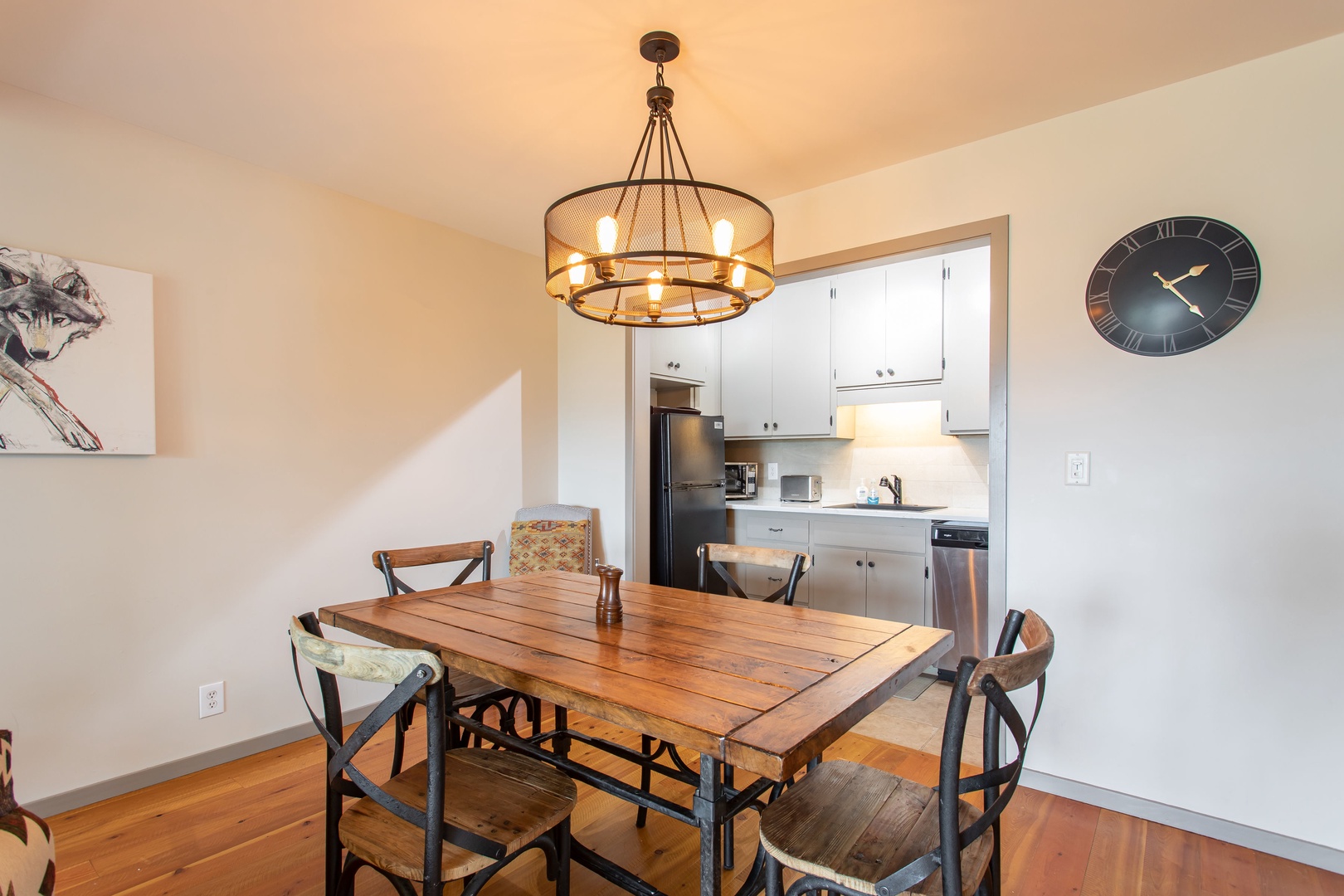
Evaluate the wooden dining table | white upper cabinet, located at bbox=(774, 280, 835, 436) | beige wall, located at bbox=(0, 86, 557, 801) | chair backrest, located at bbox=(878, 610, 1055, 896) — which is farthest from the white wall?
beige wall, located at bbox=(0, 86, 557, 801)

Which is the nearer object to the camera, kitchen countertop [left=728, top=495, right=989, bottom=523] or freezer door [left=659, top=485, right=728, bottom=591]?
kitchen countertop [left=728, top=495, right=989, bottom=523]

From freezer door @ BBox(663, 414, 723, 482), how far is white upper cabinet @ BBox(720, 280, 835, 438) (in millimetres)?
312

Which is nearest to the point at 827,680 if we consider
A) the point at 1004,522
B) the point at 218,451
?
the point at 1004,522

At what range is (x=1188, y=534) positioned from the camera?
2.09 meters

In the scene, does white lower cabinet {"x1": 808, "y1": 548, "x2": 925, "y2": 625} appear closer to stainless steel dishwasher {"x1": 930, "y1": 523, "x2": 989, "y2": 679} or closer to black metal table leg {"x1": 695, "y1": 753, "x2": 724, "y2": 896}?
stainless steel dishwasher {"x1": 930, "y1": 523, "x2": 989, "y2": 679}

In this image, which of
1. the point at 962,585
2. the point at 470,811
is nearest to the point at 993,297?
the point at 962,585

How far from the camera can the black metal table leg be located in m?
1.15

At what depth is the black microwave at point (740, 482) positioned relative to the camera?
4664 mm

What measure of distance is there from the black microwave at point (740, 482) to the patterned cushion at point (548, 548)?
1.43m

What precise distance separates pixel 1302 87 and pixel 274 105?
3.31 meters

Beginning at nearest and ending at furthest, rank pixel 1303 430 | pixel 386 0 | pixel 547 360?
pixel 386 0
pixel 1303 430
pixel 547 360

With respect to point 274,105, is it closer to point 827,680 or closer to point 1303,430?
point 827,680

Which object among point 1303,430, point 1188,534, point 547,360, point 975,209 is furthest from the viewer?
point 547,360

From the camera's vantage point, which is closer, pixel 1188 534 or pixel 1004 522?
pixel 1188 534
